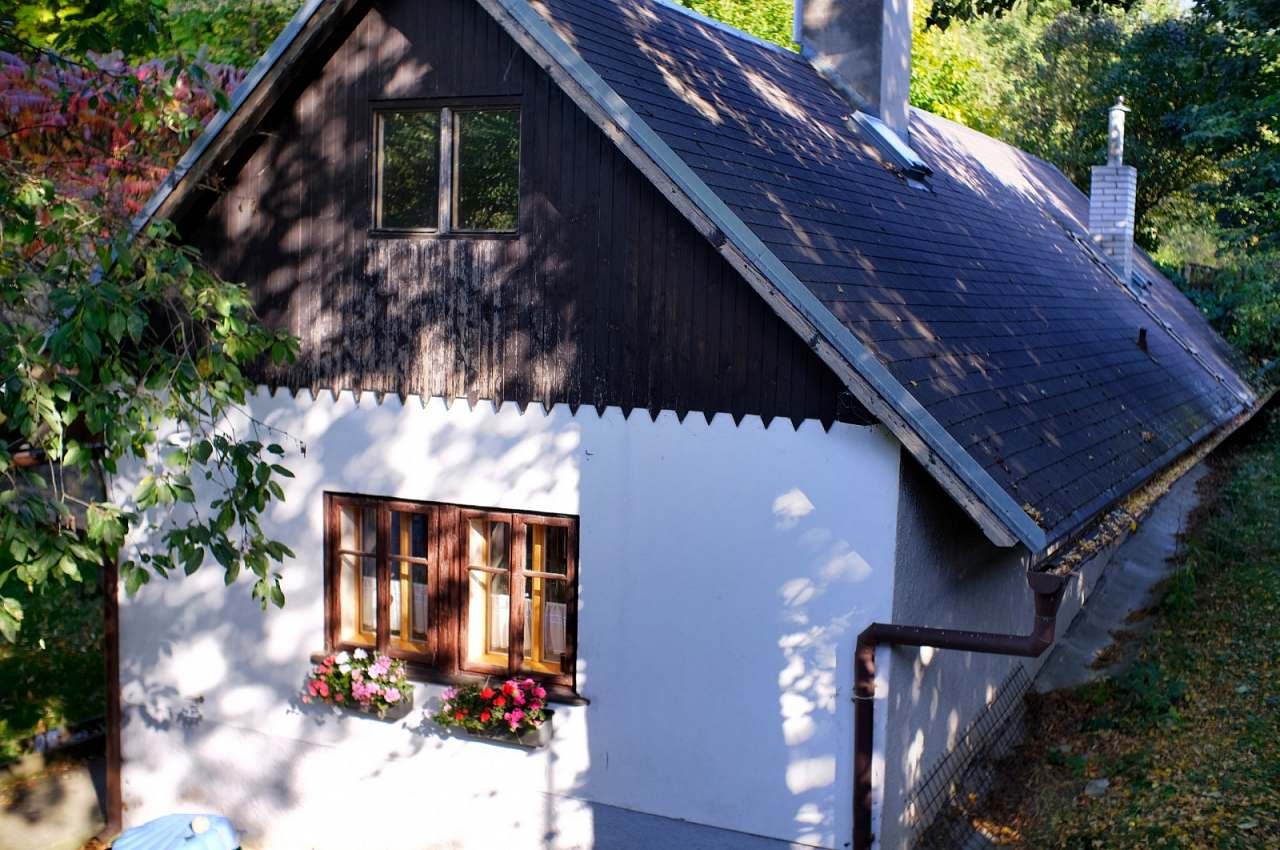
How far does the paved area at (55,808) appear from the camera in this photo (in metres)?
10.7

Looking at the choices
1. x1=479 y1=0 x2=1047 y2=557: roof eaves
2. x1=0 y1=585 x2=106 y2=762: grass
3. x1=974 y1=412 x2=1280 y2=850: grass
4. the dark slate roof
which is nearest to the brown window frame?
x1=479 y1=0 x2=1047 y2=557: roof eaves

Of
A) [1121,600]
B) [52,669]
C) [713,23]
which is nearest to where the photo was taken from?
[713,23]

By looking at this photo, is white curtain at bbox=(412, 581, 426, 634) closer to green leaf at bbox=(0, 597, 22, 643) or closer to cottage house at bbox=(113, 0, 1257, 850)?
cottage house at bbox=(113, 0, 1257, 850)

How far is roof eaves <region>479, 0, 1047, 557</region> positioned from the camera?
7094 millimetres

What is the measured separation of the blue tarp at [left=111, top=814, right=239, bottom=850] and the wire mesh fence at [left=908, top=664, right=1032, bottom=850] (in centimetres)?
422

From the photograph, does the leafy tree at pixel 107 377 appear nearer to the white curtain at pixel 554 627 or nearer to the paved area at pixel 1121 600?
the white curtain at pixel 554 627

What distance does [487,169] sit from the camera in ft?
29.0

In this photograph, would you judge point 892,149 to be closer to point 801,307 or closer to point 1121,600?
point 801,307

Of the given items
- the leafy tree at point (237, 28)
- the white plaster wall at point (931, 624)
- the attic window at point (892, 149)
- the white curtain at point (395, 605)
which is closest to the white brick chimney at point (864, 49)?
the attic window at point (892, 149)

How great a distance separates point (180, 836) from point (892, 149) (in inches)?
366

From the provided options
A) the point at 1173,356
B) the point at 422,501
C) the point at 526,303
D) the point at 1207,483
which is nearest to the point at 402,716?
the point at 422,501

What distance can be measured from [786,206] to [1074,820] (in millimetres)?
4779

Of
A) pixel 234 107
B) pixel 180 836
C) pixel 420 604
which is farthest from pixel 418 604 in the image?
pixel 234 107

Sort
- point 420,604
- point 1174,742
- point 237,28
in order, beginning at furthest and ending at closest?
point 237,28 < point 1174,742 < point 420,604
